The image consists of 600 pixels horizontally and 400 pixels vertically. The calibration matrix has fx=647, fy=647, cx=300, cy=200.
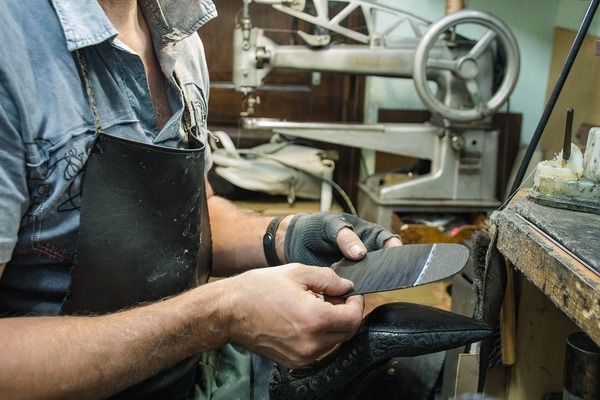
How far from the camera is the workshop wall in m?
2.07

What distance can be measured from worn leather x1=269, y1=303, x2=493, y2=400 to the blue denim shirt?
15.5 inches

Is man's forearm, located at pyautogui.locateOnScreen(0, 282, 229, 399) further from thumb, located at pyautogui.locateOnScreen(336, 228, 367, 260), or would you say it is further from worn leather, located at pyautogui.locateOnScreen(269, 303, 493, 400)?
thumb, located at pyautogui.locateOnScreen(336, 228, 367, 260)

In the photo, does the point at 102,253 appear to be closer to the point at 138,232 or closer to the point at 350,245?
the point at 138,232

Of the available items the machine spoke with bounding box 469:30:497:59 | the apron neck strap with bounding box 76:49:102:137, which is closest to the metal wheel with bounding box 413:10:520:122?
the machine spoke with bounding box 469:30:497:59

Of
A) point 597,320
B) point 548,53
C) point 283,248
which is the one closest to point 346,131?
point 548,53

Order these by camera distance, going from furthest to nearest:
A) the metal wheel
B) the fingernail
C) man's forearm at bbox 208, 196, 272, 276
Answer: the metal wheel, man's forearm at bbox 208, 196, 272, 276, the fingernail

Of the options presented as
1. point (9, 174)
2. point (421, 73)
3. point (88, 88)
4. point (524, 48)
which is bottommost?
point (9, 174)

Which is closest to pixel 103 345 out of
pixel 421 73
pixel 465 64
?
pixel 421 73

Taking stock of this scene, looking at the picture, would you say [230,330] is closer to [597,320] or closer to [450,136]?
[597,320]

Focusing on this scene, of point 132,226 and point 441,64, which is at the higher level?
point 441,64

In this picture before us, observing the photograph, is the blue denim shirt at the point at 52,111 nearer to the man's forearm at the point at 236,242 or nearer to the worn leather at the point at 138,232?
the worn leather at the point at 138,232

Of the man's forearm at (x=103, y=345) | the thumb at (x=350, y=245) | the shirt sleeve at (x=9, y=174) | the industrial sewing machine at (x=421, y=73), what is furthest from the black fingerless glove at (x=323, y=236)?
the industrial sewing machine at (x=421, y=73)

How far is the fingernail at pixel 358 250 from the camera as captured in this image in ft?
3.65

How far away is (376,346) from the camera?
92 cm
